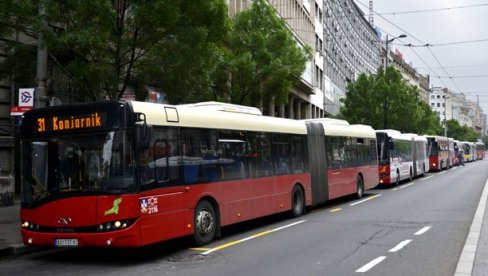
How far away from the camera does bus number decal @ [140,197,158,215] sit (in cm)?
948

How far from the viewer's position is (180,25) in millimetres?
14141

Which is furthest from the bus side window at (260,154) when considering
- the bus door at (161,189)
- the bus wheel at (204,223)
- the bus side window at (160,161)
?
the bus side window at (160,161)

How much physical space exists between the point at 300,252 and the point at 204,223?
7.05ft

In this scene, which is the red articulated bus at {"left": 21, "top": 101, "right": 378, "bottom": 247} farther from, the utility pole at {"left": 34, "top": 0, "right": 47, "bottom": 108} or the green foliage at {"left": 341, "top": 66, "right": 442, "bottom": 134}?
the green foliage at {"left": 341, "top": 66, "right": 442, "bottom": 134}

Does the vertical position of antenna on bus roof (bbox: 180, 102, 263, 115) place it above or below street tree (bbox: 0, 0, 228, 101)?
below

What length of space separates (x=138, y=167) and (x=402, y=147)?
24.0 meters

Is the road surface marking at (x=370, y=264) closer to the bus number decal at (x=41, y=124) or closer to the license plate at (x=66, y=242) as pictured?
the license plate at (x=66, y=242)

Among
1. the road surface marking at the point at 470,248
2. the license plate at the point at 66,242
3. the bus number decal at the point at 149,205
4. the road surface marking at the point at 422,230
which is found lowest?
the road surface marking at the point at 422,230

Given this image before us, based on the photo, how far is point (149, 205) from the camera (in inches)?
379

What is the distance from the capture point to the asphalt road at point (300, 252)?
8836 millimetres

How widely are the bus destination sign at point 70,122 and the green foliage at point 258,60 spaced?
12.1 meters

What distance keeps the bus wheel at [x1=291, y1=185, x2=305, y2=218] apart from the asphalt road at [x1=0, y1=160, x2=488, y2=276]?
1.39ft

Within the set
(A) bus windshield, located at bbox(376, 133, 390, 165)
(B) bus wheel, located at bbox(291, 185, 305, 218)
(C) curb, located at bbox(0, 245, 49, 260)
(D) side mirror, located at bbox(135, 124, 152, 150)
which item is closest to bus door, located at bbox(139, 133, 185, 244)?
(D) side mirror, located at bbox(135, 124, 152, 150)

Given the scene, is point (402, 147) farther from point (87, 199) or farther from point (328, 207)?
point (87, 199)
